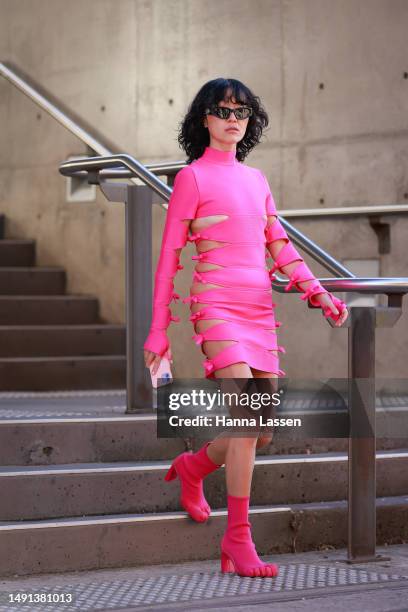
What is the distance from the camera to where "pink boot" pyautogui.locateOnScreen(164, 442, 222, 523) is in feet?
13.3

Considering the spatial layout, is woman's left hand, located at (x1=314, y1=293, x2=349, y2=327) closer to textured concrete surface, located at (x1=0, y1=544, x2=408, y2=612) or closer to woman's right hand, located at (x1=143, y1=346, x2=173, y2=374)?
woman's right hand, located at (x1=143, y1=346, x2=173, y2=374)

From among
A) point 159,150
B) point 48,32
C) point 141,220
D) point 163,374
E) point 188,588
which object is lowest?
point 188,588

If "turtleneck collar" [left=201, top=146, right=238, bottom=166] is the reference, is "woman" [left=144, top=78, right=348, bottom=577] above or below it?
below

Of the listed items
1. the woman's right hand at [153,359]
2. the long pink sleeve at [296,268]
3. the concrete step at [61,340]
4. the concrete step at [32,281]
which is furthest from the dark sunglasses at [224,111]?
the concrete step at [32,281]

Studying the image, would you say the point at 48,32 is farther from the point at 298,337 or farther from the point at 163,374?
the point at 163,374

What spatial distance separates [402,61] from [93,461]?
3.02m

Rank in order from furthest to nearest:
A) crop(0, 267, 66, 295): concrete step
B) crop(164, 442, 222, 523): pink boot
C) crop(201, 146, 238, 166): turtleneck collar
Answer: crop(0, 267, 66, 295): concrete step
crop(164, 442, 222, 523): pink boot
crop(201, 146, 238, 166): turtleneck collar

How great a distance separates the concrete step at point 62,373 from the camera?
253 inches

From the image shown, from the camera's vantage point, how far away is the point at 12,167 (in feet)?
25.9

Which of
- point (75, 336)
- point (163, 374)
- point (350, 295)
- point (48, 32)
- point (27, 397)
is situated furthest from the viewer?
point (48, 32)

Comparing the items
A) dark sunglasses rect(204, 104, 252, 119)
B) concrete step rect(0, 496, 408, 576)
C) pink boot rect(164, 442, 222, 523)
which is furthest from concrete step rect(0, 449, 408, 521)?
dark sunglasses rect(204, 104, 252, 119)

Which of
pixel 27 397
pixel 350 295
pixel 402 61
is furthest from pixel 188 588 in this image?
pixel 402 61

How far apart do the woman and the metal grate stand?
0.07 metres

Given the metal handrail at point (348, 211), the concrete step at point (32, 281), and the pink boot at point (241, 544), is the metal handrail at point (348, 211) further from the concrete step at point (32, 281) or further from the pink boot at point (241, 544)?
the pink boot at point (241, 544)
